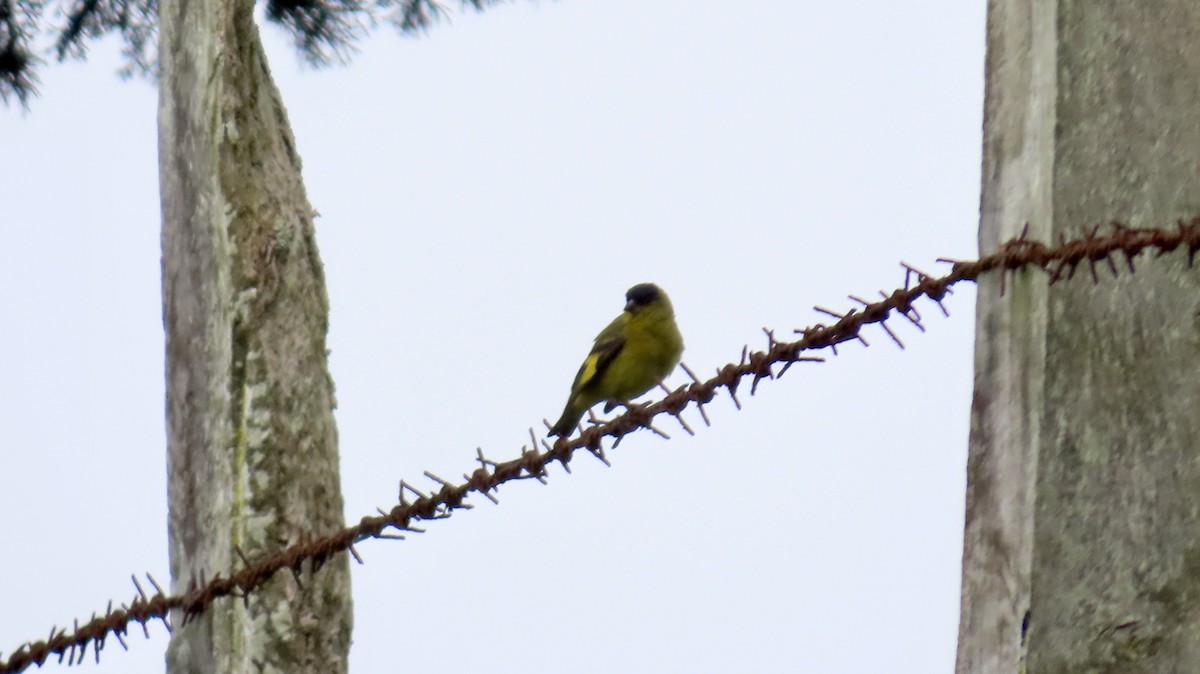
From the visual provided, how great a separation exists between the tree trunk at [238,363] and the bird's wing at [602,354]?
2567 millimetres

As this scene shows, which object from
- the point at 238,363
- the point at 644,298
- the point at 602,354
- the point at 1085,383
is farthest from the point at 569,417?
the point at 1085,383

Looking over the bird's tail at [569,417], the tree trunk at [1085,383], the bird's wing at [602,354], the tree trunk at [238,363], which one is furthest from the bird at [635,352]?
the tree trunk at [1085,383]

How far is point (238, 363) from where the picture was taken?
9.86 ft

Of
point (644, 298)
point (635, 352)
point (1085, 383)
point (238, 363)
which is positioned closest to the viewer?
point (1085, 383)

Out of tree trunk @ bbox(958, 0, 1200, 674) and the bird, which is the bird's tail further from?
tree trunk @ bbox(958, 0, 1200, 674)

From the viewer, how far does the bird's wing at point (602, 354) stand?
19.5ft

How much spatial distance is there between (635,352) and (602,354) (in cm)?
12

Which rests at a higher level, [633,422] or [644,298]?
[644,298]

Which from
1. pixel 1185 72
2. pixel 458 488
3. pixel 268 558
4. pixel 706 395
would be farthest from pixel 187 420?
pixel 1185 72

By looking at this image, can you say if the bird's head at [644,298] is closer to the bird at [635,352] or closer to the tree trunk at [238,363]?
the bird at [635,352]

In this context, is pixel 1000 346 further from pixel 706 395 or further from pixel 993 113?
pixel 706 395

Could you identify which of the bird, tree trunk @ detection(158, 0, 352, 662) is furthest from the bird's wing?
tree trunk @ detection(158, 0, 352, 662)

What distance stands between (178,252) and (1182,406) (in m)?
1.95

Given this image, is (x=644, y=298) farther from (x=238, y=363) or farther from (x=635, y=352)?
(x=238, y=363)
